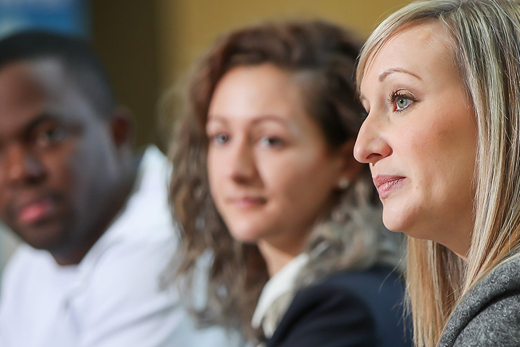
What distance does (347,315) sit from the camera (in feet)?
3.10

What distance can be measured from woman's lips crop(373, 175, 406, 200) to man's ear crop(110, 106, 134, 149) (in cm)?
110

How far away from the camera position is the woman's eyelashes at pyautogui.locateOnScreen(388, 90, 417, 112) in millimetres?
594

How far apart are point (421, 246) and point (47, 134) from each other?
3.23 feet

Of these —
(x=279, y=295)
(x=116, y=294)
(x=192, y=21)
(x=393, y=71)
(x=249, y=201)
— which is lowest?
(x=192, y=21)

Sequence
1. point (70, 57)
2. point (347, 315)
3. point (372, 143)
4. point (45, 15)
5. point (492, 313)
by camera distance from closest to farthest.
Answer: point (492, 313), point (372, 143), point (347, 315), point (70, 57), point (45, 15)

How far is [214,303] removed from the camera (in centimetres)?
136

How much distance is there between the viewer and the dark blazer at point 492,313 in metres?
0.50

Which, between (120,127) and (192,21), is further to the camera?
(192,21)

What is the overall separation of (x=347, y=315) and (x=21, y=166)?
0.81 metres

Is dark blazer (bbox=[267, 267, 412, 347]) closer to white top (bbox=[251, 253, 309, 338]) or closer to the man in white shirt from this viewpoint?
white top (bbox=[251, 253, 309, 338])

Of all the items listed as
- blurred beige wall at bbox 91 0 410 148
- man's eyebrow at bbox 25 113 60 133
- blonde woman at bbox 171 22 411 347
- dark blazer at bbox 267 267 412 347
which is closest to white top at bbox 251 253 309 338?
blonde woman at bbox 171 22 411 347

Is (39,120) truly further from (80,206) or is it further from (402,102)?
(402,102)

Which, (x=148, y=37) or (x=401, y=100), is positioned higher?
(x=401, y=100)

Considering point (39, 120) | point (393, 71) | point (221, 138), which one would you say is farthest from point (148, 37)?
point (393, 71)
